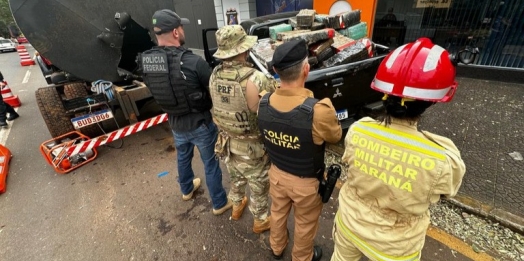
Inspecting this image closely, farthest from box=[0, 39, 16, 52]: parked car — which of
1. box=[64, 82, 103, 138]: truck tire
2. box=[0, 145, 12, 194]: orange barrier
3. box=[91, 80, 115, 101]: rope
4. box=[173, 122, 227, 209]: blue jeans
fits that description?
box=[173, 122, 227, 209]: blue jeans

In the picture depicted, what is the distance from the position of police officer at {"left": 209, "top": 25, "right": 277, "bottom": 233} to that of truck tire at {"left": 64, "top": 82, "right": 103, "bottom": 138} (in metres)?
2.88

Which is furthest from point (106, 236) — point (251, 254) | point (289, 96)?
point (289, 96)

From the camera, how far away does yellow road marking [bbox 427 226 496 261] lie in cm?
215

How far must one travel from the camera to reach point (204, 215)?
9.50 feet

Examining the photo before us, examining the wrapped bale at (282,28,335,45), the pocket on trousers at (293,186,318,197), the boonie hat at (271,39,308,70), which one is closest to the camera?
the boonie hat at (271,39,308,70)

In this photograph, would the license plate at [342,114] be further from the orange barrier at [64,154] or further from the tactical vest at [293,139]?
the orange barrier at [64,154]

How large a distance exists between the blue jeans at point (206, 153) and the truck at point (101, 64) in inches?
53.6

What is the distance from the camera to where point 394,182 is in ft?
4.04

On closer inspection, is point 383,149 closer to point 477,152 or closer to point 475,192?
point 475,192

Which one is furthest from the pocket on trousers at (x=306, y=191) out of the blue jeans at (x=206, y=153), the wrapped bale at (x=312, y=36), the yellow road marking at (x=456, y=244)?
the wrapped bale at (x=312, y=36)

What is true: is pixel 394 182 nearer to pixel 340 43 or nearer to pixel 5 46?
pixel 340 43

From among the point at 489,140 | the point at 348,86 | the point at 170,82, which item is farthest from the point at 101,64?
the point at 489,140

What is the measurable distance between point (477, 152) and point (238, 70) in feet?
11.4

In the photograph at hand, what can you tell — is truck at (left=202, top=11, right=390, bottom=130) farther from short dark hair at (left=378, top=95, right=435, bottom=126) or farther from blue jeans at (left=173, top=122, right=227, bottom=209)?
short dark hair at (left=378, top=95, right=435, bottom=126)
